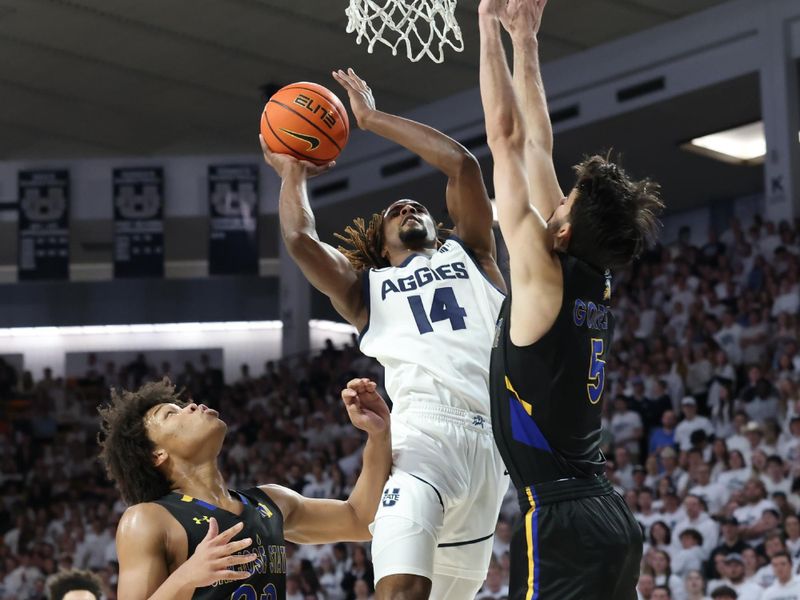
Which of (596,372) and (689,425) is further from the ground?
(596,372)

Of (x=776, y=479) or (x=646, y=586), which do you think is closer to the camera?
(x=646, y=586)

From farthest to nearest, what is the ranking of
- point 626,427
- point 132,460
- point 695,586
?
point 626,427 < point 695,586 < point 132,460

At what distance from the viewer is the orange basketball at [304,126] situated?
4957mm

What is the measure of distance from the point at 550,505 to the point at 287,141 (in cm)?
202

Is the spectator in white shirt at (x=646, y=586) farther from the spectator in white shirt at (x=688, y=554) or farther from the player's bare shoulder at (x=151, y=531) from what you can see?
the player's bare shoulder at (x=151, y=531)

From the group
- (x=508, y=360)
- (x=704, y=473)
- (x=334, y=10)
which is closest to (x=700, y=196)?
(x=334, y=10)

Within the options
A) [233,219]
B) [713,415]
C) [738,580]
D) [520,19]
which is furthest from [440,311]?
[233,219]

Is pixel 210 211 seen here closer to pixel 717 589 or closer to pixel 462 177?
pixel 717 589

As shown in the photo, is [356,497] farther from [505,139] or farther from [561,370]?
[505,139]

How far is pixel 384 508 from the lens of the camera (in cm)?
433

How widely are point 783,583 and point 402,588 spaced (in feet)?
18.4

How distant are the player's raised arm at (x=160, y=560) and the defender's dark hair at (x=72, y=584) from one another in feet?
5.96

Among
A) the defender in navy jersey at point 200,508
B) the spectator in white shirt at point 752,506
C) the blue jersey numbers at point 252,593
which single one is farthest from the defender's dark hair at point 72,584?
the spectator in white shirt at point 752,506

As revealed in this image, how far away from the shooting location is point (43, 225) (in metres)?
20.0
